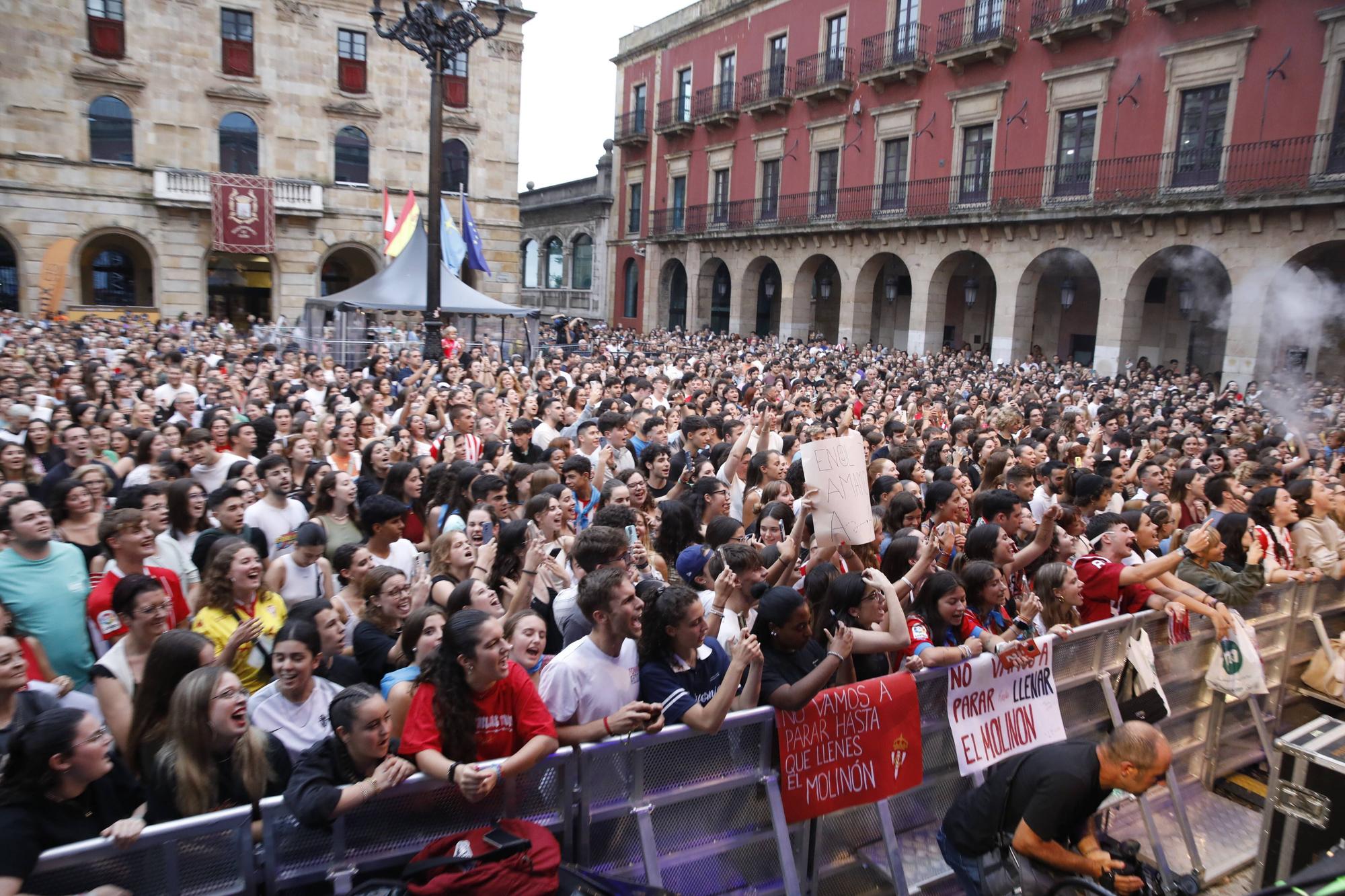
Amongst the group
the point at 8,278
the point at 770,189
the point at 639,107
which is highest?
the point at 639,107

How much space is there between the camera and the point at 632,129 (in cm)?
3762

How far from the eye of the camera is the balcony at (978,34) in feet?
72.1

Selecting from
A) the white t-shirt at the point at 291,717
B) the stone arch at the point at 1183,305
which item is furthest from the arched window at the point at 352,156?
the white t-shirt at the point at 291,717

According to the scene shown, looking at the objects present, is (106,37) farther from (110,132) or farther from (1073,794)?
(1073,794)

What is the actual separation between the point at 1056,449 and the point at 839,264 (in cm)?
1839

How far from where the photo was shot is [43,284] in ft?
83.5

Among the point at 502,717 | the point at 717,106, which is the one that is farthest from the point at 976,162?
the point at 502,717

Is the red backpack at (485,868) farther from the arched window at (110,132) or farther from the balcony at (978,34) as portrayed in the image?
the arched window at (110,132)

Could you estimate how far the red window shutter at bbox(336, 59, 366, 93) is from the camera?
1157 inches

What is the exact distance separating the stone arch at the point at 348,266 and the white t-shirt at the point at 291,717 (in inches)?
1159

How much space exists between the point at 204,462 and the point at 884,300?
25354mm

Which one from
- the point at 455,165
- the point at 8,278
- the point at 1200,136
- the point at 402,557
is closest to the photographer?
the point at 402,557

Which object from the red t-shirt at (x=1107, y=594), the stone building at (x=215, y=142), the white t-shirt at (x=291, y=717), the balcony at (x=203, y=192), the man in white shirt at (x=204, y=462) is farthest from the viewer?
the balcony at (x=203, y=192)

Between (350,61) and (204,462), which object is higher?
(350,61)
